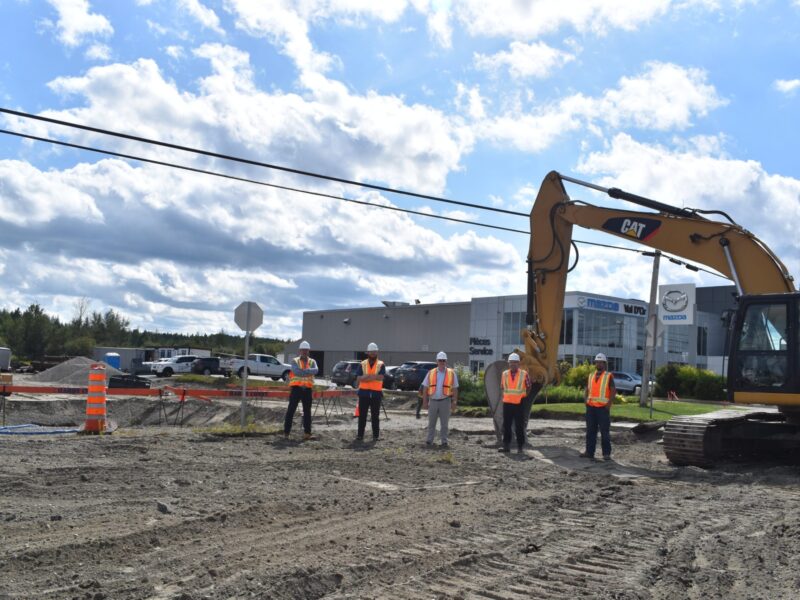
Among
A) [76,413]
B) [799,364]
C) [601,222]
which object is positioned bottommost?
[76,413]

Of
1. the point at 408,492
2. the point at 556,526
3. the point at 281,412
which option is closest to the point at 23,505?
the point at 408,492

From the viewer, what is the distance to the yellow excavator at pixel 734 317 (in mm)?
12570

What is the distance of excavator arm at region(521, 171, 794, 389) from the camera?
44.2 feet

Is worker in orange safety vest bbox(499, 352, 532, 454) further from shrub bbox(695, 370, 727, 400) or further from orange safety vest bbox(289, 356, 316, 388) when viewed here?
shrub bbox(695, 370, 727, 400)

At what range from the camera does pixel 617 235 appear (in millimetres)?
15203

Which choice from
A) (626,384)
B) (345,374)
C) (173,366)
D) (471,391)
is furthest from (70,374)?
(626,384)

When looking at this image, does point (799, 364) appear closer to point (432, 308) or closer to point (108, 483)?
point (108, 483)

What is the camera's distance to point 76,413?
25.8 m

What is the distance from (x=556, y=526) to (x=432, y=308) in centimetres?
5614

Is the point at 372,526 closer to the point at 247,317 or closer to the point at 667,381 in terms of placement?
the point at 247,317

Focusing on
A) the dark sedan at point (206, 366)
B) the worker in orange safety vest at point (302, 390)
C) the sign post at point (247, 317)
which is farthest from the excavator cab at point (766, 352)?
the dark sedan at point (206, 366)

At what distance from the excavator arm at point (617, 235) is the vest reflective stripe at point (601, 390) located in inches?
47.4

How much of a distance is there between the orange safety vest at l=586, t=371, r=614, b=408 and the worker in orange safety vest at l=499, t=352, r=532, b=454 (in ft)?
3.97

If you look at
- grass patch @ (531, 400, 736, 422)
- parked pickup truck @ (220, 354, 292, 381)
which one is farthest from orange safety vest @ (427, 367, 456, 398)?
parked pickup truck @ (220, 354, 292, 381)
